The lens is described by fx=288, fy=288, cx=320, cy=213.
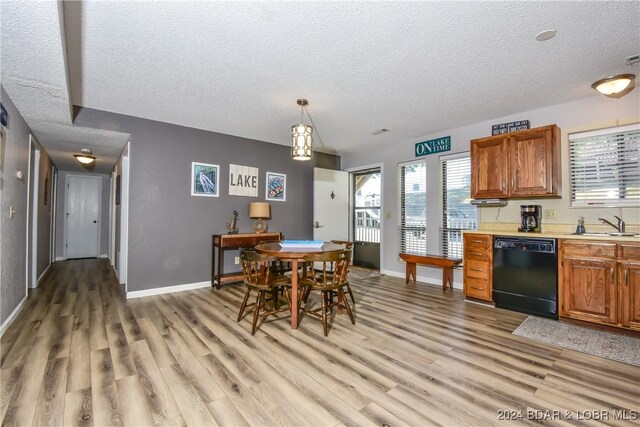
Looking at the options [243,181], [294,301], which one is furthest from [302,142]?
[243,181]

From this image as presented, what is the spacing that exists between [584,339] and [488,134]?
2757 millimetres

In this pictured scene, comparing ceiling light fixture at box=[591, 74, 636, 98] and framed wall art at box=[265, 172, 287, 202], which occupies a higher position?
ceiling light fixture at box=[591, 74, 636, 98]

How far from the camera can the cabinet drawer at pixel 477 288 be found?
360 cm

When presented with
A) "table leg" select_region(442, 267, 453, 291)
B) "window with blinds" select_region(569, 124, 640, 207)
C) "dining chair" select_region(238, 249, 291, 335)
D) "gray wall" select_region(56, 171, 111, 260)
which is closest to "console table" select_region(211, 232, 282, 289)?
"dining chair" select_region(238, 249, 291, 335)

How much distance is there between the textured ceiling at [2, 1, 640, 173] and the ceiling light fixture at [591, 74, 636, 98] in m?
0.06

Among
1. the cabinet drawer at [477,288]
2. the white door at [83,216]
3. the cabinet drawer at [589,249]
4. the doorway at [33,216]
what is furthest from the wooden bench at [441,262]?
the white door at [83,216]

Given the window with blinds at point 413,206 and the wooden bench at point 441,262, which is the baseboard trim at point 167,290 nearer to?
the wooden bench at point 441,262

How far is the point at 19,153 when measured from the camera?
3.18 meters

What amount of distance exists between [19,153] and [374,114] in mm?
4172

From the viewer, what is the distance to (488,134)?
416 centimetres

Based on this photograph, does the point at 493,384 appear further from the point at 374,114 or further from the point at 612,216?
the point at 374,114

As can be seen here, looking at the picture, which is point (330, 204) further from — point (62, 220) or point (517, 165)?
point (62, 220)

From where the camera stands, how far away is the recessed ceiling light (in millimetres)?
2168

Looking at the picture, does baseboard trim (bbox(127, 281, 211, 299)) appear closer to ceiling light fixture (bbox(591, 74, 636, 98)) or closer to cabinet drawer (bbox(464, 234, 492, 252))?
cabinet drawer (bbox(464, 234, 492, 252))
